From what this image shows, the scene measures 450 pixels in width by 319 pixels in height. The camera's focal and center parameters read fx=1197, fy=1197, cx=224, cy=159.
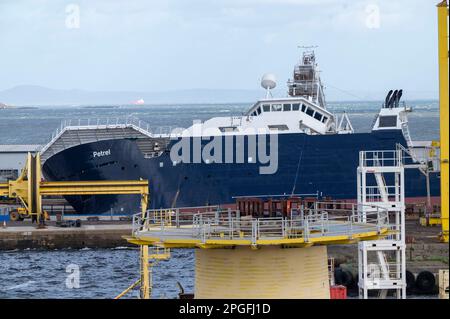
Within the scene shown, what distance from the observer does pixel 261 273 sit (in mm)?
13820

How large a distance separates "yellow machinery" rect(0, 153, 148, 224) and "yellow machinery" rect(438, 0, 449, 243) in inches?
1543

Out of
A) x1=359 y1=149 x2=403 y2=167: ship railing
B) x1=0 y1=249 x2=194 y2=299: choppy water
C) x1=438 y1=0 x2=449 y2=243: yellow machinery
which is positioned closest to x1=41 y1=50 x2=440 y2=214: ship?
x1=359 y1=149 x2=403 y2=167: ship railing

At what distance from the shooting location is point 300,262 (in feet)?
46.0

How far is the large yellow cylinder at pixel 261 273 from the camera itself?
45.1 feet

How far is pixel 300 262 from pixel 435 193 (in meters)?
45.9

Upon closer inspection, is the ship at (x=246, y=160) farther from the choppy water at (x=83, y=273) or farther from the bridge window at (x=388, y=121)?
the choppy water at (x=83, y=273)

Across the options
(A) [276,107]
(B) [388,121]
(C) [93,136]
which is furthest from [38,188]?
(B) [388,121]

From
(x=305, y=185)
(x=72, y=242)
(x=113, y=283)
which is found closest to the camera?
(x=113, y=283)

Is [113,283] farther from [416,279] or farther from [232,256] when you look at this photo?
[232,256]

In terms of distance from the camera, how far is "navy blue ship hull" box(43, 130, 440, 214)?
57.7m

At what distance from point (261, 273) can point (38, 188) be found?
40.5 metres

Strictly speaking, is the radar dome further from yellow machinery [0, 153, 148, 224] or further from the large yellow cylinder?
the large yellow cylinder

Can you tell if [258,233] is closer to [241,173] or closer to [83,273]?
[83,273]
